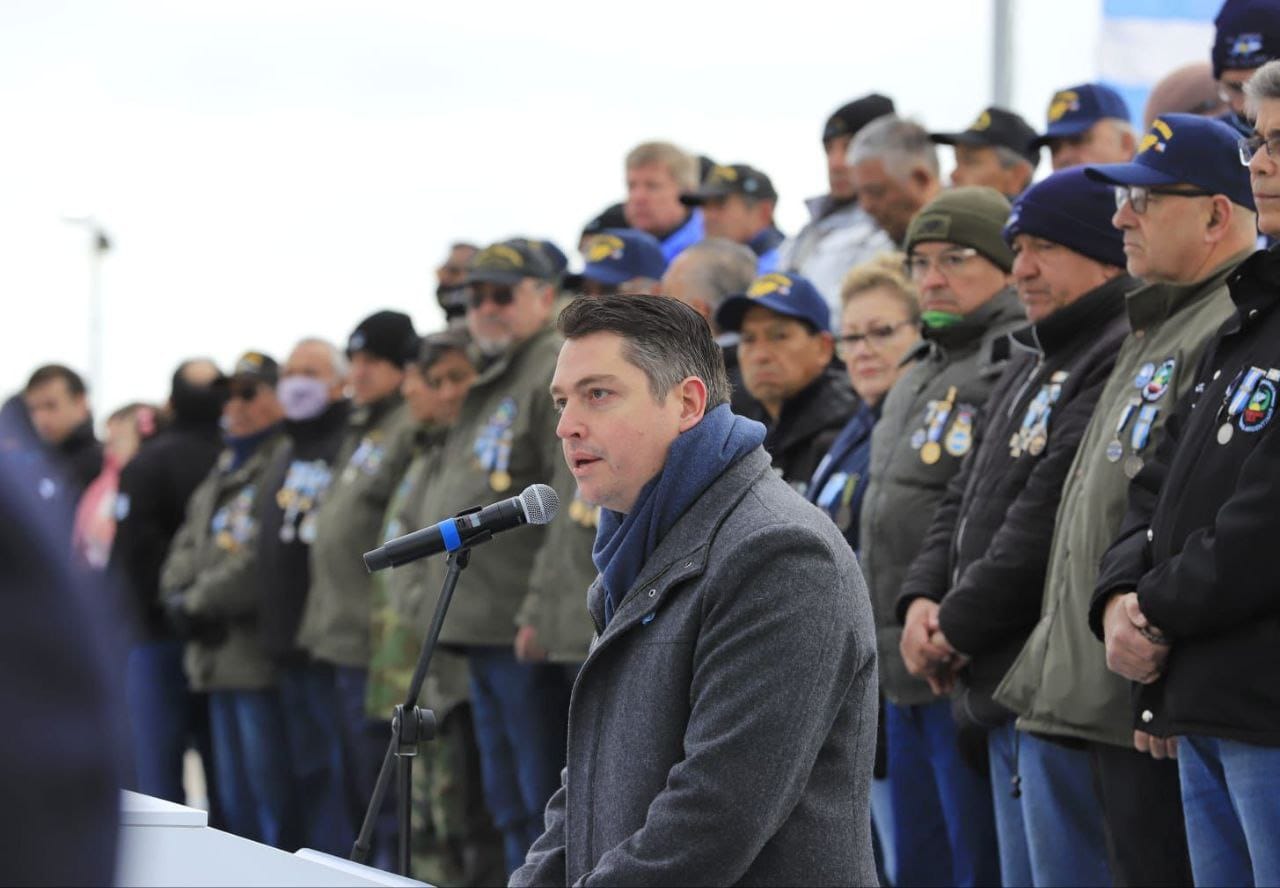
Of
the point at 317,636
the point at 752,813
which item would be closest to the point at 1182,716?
the point at 752,813

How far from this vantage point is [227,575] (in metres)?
9.24

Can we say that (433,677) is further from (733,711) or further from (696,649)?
(733,711)

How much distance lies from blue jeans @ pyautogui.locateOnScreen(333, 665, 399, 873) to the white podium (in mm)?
5465

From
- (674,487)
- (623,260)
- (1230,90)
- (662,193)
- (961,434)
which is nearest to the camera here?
(674,487)

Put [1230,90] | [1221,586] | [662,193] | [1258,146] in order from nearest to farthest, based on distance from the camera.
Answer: [1221,586] < [1258,146] < [1230,90] < [662,193]

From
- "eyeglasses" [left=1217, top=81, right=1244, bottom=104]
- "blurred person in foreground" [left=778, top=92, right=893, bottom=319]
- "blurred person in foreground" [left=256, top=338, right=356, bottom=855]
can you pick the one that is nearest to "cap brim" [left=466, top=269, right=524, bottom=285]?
"blurred person in foreground" [left=778, top=92, right=893, bottom=319]

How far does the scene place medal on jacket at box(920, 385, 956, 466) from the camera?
18.2 feet

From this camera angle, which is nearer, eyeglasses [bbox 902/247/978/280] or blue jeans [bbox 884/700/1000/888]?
blue jeans [bbox 884/700/1000/888]

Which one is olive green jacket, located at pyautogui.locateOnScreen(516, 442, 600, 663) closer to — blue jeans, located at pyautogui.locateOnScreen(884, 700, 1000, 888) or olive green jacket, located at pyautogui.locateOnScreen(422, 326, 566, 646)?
olive green jacket, located at pyautogui.locateOnScreen(422, 326, 566, 646)

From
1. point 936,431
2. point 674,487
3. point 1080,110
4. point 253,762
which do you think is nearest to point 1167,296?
point 936,431

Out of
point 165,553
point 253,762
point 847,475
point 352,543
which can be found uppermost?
point 847,475

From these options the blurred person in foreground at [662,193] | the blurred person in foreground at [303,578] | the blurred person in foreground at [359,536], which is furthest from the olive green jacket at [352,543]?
the blurred person in foreground at [662,193]

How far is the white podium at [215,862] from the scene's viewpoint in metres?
2.24

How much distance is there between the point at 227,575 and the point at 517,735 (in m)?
2.66
